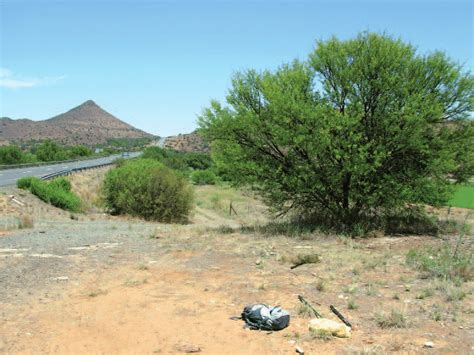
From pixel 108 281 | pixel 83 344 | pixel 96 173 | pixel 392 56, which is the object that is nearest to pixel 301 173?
pixel 392 56

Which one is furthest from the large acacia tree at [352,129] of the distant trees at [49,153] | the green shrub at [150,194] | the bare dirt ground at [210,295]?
the distant trees at [49,153]

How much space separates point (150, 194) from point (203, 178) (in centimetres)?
4270

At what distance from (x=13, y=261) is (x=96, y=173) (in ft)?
145

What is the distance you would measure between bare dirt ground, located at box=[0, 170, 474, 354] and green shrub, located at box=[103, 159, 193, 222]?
17449 mm

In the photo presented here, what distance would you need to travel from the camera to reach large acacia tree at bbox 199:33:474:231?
1512 centimetres

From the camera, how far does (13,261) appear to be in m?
11.6

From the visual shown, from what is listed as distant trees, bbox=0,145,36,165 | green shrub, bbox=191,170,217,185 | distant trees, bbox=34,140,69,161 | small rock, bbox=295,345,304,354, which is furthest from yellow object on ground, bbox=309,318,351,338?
distant trees, bbox=34,140,69,161

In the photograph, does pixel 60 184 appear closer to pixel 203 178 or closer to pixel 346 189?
pixel 346 189

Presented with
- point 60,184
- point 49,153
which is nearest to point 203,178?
point 49,153

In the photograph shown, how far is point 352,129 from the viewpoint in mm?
15102

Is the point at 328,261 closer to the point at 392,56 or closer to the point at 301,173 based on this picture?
the point at 301,173

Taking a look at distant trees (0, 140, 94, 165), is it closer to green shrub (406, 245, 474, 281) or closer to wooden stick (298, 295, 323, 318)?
green shrub (406, 245, 474, 281)

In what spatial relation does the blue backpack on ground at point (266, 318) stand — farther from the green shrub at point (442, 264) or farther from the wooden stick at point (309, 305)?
the green shrub at point (442, 264)

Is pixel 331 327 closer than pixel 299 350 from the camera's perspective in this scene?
No
